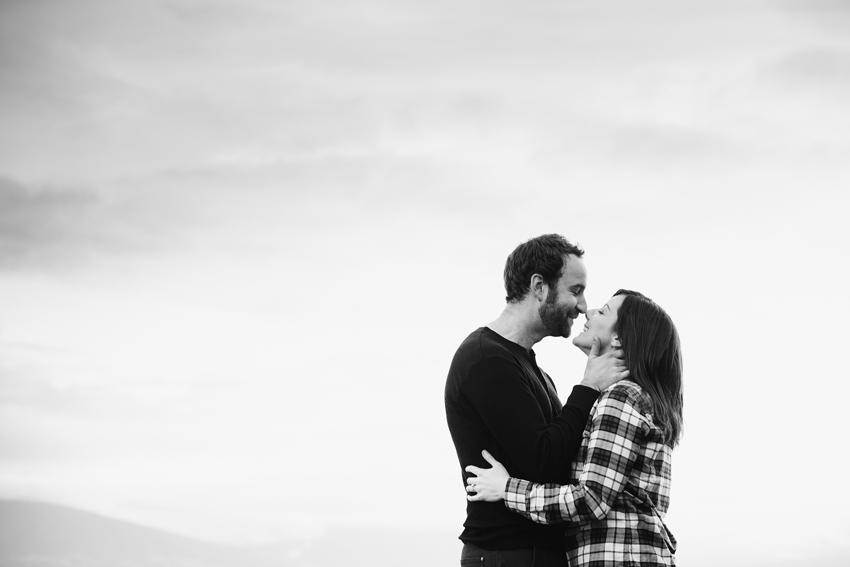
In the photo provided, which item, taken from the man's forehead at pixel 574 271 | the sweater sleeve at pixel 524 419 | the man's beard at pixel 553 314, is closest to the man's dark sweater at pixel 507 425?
the sweater sleeve at pixel 524 419

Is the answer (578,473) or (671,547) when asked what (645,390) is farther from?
(671,547)

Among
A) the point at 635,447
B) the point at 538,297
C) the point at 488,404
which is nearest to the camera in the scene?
the point at 635,447

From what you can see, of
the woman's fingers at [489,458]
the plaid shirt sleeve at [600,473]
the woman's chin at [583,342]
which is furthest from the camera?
the woman's chin at [583,342]

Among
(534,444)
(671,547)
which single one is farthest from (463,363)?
(671,547)

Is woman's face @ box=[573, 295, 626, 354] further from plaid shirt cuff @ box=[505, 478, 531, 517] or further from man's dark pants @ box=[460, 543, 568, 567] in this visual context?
man's dark pants @ box=[460, 543, 568, 567]

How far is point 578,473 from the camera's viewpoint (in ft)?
9.52

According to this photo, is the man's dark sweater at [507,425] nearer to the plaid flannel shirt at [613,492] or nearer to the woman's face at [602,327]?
the plaid flannel shirt at [613,492]

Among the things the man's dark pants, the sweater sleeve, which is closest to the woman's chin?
the sweater sleeve

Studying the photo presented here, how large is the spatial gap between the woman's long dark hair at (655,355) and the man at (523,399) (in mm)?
67

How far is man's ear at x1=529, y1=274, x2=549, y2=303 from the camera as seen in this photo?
3369mm

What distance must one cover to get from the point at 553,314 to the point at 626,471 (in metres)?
0.76

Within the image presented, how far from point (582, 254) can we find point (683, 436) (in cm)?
86

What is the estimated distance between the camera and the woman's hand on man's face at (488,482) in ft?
9.64

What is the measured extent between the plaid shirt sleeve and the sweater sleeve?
0.07 meters
